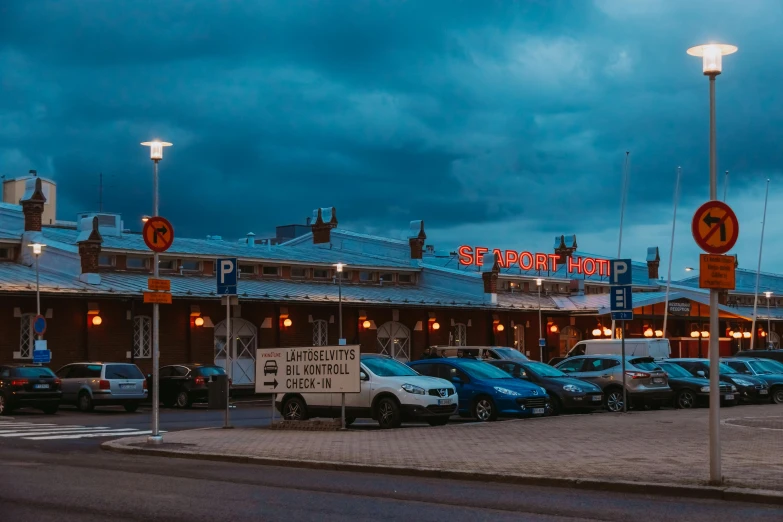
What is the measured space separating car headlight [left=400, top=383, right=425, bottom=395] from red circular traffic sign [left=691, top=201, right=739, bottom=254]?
11.2 meters

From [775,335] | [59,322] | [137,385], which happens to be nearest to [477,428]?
[137,385]

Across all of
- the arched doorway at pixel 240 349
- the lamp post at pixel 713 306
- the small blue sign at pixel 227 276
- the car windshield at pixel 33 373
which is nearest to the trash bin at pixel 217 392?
the small blue sign at pixel 227 276

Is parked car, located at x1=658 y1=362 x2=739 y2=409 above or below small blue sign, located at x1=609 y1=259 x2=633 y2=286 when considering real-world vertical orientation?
below

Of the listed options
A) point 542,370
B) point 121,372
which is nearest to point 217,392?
point 542,370

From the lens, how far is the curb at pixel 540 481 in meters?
12.0

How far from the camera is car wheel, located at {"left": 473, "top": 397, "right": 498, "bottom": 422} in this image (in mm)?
25297

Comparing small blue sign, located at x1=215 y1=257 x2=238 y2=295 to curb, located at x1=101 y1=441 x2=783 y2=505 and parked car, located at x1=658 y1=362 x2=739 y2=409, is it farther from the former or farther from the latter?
parked car, located at x1=658 y1=362 x2=739 y2=409

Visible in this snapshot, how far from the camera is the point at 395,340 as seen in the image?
55.0 m

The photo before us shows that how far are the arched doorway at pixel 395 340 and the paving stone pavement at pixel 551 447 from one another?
29374 millimetres

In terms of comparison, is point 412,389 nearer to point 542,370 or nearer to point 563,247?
point 542,370

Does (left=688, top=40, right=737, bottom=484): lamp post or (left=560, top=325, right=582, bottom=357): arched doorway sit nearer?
(left=688, top=40, right=737, bottom=484): lamp post

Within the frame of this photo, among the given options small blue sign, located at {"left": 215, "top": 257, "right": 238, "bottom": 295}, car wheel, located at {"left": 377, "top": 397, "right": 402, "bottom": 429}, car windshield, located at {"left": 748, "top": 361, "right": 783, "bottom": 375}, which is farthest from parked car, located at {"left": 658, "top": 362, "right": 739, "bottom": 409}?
small blue sign, located at {"left": 215, "top": 257, "right": 238, "bottom": 295}

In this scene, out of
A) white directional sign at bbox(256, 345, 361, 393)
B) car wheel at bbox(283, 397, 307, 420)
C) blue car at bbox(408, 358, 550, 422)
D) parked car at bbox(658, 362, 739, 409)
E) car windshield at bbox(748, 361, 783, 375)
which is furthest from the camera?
car windshield at bbox(748, 361, 783, 375)

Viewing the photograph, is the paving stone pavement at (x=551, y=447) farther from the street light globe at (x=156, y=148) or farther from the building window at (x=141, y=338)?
the building window at (x=141, y=338)
